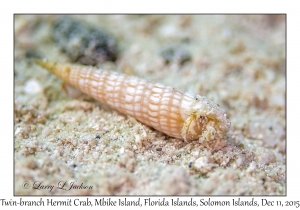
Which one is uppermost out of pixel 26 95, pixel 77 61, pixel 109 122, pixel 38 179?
pixel 77 61

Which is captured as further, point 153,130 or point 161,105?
point 153,130

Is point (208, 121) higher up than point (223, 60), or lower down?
lower down

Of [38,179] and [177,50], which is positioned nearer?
[38,179]

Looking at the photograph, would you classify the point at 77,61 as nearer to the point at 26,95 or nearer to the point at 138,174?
the point at 26,95

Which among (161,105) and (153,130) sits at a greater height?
(161,105)

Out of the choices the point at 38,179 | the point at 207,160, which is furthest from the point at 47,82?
the point at 207,160

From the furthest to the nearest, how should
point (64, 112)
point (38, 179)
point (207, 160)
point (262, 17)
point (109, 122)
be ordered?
point (262, 17) → point (64, 112) → point (109, 122) → point (207, 160) → point (38, 179)

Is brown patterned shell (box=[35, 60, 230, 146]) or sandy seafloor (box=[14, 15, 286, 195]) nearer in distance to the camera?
sandy seafloor (box=[14, 15, 286, 195])

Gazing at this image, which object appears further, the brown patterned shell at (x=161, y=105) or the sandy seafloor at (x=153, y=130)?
the brown patterned shell at (x=161, y=105)
